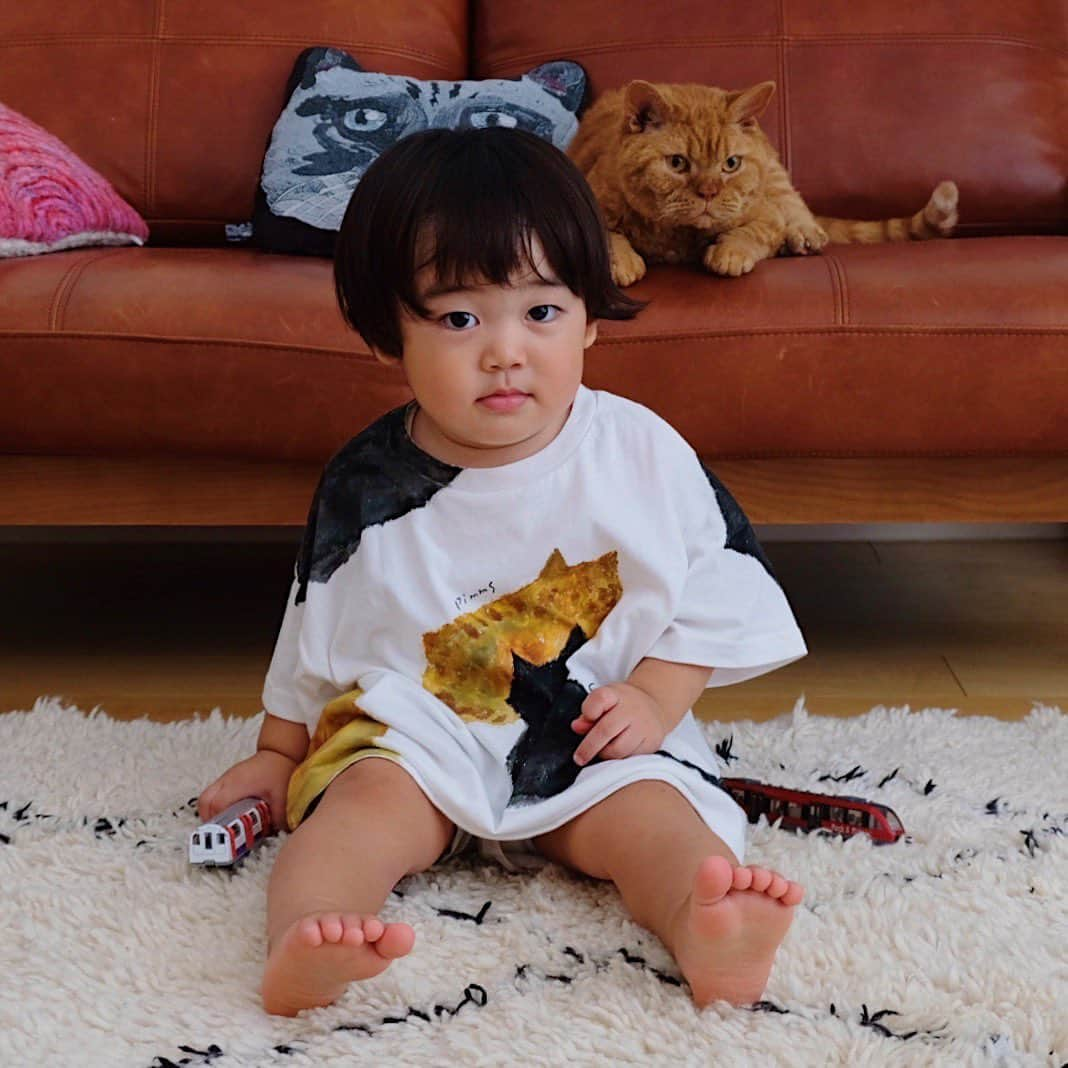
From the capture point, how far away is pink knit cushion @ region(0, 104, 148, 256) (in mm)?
1699

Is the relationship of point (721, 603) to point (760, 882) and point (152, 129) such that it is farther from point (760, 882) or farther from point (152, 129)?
point (152, 129)

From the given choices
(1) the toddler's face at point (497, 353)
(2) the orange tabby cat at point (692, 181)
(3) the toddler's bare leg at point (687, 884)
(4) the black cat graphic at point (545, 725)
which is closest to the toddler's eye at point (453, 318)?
(1) the toddler's face at point (497, 353)

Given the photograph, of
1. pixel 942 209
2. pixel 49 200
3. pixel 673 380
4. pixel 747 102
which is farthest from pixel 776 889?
→ pixel 49 200

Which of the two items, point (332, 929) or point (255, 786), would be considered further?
point (255, 786)

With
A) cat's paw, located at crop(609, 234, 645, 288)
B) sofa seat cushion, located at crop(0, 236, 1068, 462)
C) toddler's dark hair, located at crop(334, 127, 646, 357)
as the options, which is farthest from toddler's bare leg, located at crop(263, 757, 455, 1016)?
cat's paw, located at crop(609, 234, 645, 288)

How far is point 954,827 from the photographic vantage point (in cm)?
116

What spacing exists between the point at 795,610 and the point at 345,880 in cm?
117

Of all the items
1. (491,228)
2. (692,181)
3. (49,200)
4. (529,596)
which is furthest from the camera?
(49,200)

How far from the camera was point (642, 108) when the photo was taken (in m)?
1.70

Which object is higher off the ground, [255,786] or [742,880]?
[742,880]

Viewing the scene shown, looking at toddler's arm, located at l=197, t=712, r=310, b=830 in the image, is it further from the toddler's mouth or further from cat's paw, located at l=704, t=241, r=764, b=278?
cat's paw, located at l=704, t=241, r=764, b=278

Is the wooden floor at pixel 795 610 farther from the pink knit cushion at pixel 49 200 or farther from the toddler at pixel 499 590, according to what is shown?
the pink knit cushion at pixel 49 200

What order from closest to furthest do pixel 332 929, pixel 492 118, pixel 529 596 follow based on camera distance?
pixel 332 929
pixel 529 596
pixel 492 118

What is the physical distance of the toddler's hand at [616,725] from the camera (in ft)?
3.48
